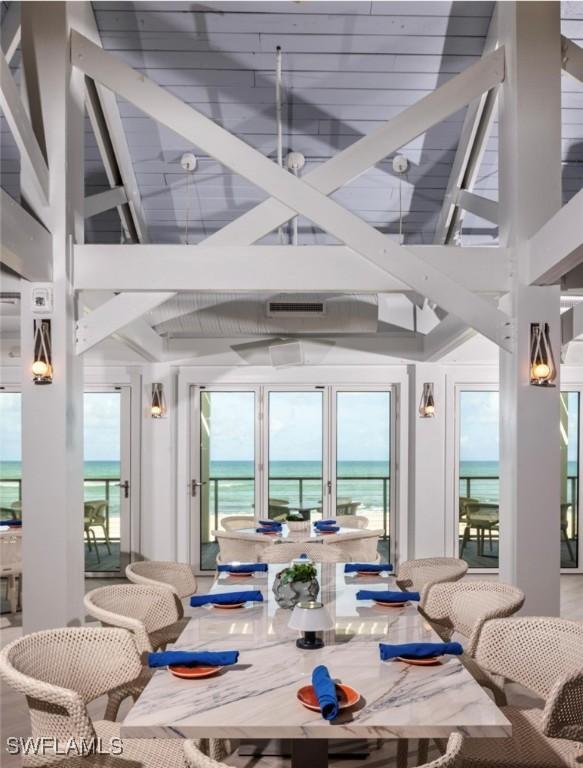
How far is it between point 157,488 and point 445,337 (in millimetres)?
3358

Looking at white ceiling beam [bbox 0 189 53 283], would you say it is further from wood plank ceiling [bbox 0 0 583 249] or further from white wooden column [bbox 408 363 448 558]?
white wooden column [bbox 408 363 448 558]

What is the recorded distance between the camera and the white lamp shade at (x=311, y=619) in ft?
8.18

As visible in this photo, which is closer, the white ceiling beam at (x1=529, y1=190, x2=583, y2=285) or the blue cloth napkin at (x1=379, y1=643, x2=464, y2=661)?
the blue cloth napkin at (x1=379, y1=643, x2=464, y2=661)

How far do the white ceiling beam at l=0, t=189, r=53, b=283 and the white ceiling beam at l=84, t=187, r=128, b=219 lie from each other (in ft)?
4.15

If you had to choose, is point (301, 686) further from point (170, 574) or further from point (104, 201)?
point (104, 201)

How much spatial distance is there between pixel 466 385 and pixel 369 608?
447 centimetres

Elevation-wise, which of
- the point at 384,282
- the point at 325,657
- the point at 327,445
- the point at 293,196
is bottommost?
the point at 325,657

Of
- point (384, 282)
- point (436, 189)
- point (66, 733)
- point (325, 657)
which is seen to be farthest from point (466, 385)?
point (66, 733)

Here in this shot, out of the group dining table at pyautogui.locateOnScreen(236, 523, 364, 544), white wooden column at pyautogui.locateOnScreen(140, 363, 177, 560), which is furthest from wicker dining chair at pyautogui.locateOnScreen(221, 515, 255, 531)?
white wooden column at pyautogui.locateOnScreen(140, 363, 177, 560)

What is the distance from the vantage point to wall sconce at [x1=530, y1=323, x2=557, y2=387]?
360 cm

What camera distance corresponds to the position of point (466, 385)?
23.8 feet

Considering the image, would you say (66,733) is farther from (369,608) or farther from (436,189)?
(436,189)

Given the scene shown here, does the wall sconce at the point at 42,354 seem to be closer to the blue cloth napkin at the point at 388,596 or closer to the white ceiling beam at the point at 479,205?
the blue cloth napkin at the point at 388,596

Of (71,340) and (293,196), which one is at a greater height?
(293,196)
